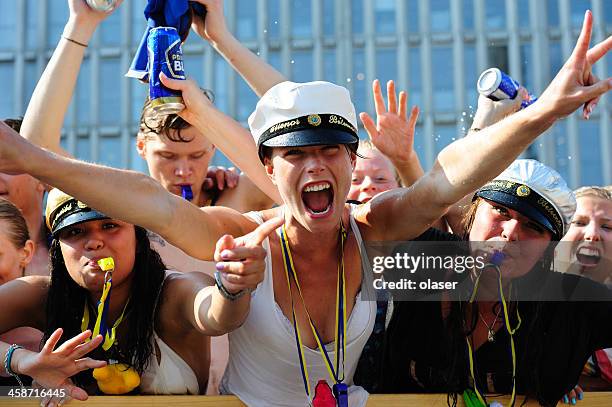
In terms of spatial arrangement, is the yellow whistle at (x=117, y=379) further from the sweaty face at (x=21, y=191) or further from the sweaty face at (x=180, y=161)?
the sweaty face at (x=21, y=191)

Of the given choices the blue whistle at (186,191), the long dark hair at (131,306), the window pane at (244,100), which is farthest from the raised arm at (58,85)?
the window pane at (244,100)

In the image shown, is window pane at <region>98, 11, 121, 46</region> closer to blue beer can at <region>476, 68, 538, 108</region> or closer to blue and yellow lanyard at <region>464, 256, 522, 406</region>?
blue beer can at <region>476, 68, 538, 108</region>

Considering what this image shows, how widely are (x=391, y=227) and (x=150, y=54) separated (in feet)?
3.88

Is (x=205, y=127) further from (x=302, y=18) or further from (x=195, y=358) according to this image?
(x=302, y=18)

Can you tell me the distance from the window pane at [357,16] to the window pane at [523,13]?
152 inches

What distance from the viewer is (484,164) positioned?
3.35 meters

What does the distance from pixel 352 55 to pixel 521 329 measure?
76.7ft

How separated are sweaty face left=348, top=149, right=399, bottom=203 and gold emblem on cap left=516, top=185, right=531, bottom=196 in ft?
3.84

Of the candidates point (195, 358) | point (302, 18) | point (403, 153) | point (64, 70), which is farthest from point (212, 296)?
point (302, 18)

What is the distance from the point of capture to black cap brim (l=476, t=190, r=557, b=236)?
3734 millimetres

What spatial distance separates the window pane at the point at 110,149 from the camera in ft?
86.6

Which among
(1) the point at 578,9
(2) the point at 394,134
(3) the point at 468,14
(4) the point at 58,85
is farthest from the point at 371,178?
(3) the point at 468,14

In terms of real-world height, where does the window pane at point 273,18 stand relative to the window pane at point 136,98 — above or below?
above

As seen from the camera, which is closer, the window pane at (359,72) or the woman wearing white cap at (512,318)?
the woman wearing white cap at (512,318)
